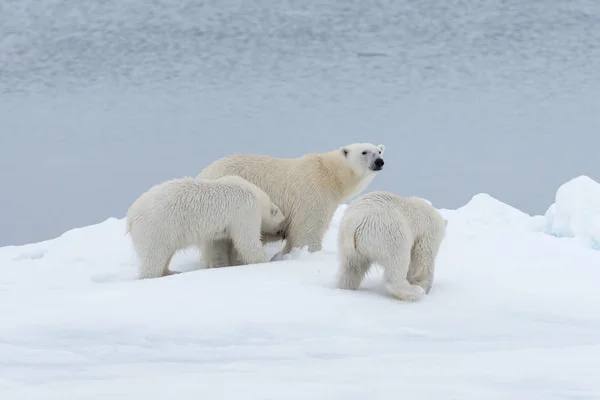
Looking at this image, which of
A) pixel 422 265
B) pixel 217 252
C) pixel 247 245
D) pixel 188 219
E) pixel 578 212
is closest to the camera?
pixel 422 265

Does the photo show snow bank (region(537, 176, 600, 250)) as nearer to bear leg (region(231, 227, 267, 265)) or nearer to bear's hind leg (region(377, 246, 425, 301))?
bear leg (region(231, 227, 267, 265))

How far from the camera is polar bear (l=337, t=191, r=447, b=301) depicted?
4.51m

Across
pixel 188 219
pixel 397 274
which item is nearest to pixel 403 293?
pixel 397 274

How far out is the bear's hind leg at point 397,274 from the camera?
4520 mm

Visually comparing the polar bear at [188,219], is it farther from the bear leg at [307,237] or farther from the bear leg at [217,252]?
the bear leg at [307,237]

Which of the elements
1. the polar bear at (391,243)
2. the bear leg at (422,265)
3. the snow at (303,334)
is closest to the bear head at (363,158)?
the snow at (303,334)

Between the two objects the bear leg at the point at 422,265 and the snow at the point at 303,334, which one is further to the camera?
the bear leg at the point at 422,265

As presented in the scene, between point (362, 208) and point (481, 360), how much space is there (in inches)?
69.5

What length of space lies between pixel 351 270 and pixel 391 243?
39 cm

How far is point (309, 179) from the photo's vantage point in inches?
259

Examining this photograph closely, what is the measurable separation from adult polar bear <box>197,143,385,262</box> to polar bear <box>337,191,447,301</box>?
161 centimetres

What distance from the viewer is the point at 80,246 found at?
26.5 feet

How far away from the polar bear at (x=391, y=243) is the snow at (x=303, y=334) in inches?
5.3

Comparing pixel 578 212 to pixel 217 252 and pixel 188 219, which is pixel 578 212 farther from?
pixel 188 219
